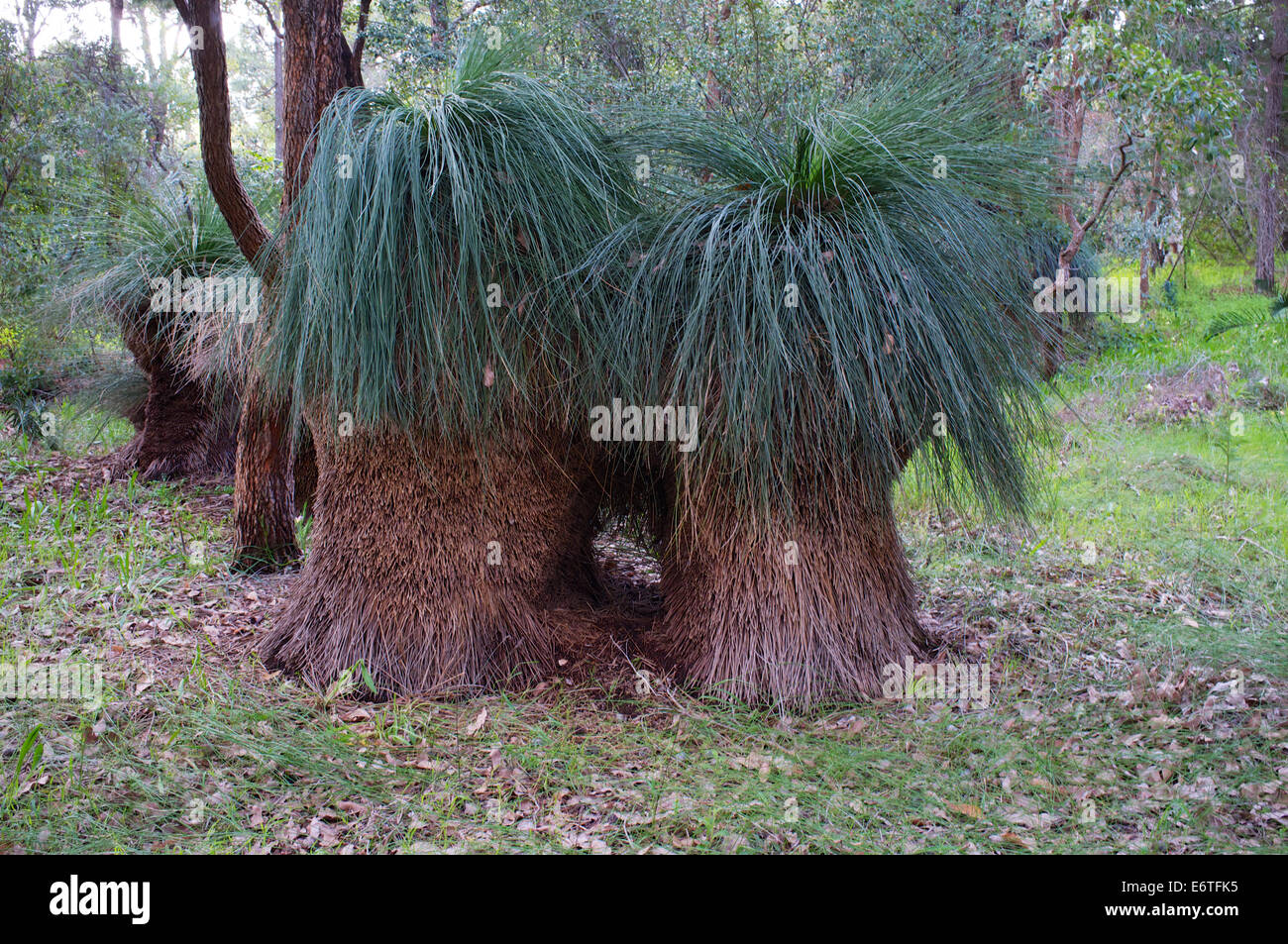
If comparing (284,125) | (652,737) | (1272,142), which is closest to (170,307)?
(284,125)

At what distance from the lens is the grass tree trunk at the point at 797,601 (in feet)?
11.9

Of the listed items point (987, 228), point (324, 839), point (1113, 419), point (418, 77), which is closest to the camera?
point (324, 839)

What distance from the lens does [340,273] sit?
11.0 feet

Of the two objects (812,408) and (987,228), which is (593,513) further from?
(987,228)

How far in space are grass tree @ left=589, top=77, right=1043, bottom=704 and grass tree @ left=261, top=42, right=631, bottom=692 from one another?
1.10ft

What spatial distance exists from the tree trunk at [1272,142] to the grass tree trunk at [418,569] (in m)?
11.1

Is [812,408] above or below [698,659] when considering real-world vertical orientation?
above

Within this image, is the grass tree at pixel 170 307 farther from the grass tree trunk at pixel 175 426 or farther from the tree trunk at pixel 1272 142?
the tree trunk at pixel 1272 142

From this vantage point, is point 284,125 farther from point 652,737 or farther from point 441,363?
point 652,737

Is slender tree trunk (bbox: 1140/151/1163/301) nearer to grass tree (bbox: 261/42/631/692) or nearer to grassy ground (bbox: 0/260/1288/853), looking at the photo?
grassy ground (bbox: 0/260/1288/853)

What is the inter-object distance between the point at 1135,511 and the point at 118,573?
601 cm

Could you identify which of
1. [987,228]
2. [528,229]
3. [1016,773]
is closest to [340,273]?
[528,229]

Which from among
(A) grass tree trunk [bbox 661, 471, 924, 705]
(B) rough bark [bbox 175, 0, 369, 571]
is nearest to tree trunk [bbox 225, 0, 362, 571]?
(B) rough bark [bbox 175, 0, 369, 571]
